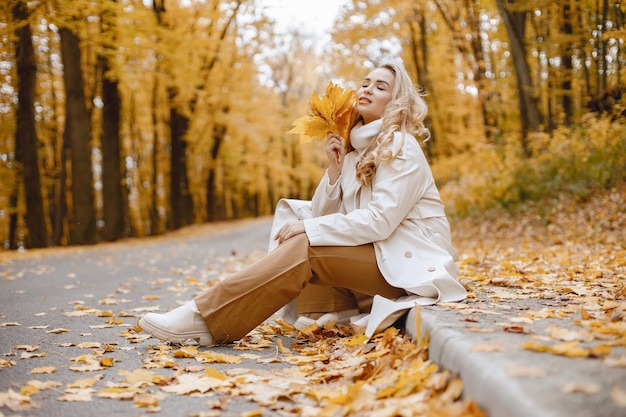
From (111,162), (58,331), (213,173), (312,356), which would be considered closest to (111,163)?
(111,162)

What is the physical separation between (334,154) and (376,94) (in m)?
0.52

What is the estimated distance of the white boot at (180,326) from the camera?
3.37 metres

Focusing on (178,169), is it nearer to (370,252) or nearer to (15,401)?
(370,252)

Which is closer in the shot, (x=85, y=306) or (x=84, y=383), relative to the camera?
(x=84, y=383)

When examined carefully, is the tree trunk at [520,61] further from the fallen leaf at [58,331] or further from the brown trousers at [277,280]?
the fallen leaf at [58,331]

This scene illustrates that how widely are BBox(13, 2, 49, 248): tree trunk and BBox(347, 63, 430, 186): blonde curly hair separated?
42.2 ft

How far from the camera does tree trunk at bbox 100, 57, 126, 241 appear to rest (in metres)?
15.6

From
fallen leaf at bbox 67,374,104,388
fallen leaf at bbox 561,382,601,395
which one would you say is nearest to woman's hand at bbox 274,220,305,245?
fallen leaf at bbox 67,374,104,388

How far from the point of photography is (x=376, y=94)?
153 inches

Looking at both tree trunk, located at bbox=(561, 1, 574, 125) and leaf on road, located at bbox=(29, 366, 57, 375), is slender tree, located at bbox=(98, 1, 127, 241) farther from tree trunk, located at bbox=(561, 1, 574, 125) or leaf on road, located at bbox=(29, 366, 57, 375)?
leaf on road, located at bbox=(29, 366, 57, 375)

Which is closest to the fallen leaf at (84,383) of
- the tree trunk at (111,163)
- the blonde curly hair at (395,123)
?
the blonde curly hair at (395,123)

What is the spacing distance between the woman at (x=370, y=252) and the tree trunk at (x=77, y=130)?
12.0m

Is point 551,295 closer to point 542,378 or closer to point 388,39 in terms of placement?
point 542,378

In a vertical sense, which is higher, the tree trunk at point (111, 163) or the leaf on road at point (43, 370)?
the tree trunk at point (111, 163)
